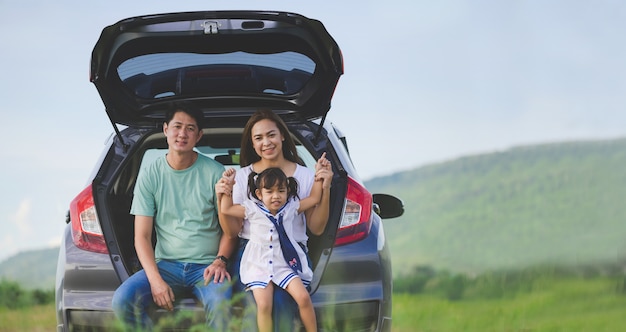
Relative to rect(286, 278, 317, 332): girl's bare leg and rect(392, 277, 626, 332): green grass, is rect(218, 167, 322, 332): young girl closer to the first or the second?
rect(286, 278, 317, 332): girl's bare leg

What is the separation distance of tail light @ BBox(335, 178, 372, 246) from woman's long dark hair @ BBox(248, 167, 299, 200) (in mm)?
260

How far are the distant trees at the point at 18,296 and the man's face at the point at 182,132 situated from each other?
165cm

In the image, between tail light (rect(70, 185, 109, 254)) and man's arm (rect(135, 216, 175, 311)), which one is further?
tail light (rect(70, 185, 109, 254))

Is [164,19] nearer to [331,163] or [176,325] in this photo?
[331,163]

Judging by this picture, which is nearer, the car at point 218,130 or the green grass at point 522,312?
the car at point 218,130

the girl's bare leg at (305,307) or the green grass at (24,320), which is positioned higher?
the girl's bare leg at (305,307)

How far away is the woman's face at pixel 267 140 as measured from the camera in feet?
13.6

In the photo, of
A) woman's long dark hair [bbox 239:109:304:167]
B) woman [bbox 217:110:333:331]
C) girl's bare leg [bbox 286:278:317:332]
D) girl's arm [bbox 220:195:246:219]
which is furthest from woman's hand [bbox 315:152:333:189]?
girl's bare leg [bbox 286:278:317:332]

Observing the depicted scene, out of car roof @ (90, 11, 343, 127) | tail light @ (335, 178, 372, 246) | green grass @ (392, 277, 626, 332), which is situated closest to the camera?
tail light @ (335, 178, 372, 246)

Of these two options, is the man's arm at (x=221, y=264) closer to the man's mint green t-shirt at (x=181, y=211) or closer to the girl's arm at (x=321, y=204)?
the man's mint green t-shirt at (x=181, y=211)

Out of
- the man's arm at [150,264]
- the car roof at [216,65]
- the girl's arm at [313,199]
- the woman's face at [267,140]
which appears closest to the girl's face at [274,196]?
the girl's arm at [313,199]

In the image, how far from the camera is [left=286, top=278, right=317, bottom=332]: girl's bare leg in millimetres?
3838

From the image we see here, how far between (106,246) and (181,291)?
1.33 ft

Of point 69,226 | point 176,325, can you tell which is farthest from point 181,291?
point 69,226
